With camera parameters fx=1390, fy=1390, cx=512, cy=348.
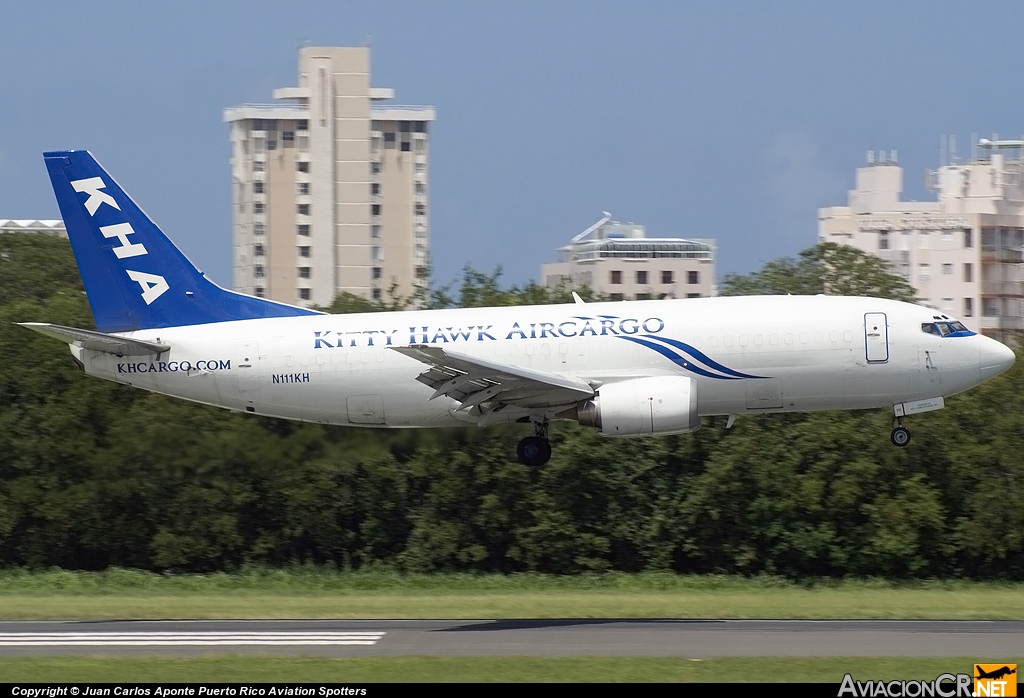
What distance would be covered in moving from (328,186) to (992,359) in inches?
5339

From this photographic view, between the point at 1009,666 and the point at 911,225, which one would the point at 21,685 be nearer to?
the point at 1009,666

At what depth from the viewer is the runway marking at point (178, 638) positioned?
77.9 feet

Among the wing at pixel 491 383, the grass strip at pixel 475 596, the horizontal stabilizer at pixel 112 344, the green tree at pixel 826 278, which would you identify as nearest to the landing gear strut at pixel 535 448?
the wing at pixel 491 383

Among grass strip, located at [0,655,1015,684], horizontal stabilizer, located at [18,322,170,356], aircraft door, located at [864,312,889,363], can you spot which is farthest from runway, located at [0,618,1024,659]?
horizontal stabilizer, located at [18,322,170,356]

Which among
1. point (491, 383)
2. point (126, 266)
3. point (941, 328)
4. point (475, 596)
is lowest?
point (475, 596)

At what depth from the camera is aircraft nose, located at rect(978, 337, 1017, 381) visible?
31.0 m

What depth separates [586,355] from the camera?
3123 centimetres

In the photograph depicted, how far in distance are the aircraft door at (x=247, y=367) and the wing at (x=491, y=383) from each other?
158 inches

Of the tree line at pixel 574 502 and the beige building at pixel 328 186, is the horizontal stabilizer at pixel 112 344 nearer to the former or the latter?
the tree line at pixel 574 502

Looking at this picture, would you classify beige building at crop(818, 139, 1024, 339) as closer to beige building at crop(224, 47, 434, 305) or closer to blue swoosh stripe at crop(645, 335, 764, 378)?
beige building at crop(224, 47, 434, 305)

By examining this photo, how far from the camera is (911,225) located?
147m

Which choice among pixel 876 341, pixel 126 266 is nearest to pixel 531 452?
pixel 876 341

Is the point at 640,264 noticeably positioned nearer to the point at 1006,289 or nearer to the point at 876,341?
the point at 1006,289

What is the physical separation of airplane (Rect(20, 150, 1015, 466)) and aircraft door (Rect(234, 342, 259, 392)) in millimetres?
33
